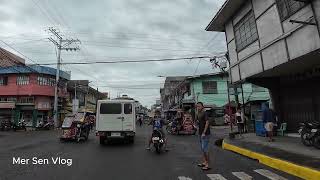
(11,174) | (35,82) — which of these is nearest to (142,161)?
(11,174)

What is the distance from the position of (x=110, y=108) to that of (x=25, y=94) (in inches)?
1291

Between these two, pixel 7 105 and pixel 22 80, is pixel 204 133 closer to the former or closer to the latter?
pixel 22 80

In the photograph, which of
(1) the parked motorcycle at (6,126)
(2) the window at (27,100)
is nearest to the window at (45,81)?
(2) the window at (27,100)

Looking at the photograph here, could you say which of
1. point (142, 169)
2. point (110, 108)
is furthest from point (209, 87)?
point (142, 169)

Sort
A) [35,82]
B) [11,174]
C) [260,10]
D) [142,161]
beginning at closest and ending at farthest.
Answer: [11,174]
[142,161]
[260,10]
[35,82]

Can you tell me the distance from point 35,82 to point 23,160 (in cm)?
3725

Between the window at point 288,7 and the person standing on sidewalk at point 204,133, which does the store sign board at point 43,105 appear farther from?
the person standing on sidewalk at point 204,133

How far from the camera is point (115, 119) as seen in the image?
62.2 feet

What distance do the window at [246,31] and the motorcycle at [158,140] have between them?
6.63 meters

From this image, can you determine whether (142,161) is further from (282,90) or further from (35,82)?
(35,82)

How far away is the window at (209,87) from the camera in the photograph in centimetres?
4656

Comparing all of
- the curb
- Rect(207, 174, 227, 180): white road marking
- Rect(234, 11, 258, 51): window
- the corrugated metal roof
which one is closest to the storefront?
the corrugated metal roof

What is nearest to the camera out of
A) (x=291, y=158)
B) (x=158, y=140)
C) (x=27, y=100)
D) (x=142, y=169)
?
(x=142, y=169)

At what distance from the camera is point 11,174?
9.89m
